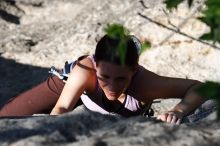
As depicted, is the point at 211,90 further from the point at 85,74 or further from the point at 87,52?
the point at 87,52

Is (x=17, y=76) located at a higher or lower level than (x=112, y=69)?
lower

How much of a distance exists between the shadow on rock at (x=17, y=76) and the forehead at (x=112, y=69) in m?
2.35

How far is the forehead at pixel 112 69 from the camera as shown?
9.24 feet

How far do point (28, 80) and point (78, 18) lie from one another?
3.45 ft

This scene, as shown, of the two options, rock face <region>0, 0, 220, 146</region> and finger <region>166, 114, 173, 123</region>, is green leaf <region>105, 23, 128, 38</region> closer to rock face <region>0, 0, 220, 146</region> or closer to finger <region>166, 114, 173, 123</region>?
rock face <region>0, 0, 220, 146</region>

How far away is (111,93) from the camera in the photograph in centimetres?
297

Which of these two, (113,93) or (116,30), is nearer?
(116,30)

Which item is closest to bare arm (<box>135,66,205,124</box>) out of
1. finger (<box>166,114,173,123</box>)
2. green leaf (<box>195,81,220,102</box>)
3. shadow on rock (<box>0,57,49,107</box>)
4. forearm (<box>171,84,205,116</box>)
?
forearm (<box>171,84,205,116</box>)

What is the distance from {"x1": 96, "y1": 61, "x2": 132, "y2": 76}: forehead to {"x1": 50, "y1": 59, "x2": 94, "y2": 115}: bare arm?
0.14 metres

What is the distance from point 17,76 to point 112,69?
287 cm

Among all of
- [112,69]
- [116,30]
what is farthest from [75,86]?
[116,30]

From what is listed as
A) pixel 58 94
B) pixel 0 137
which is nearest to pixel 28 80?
pixel 58 94

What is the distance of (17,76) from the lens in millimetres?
5578

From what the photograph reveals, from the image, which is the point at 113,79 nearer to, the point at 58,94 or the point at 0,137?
the point at 58,94
